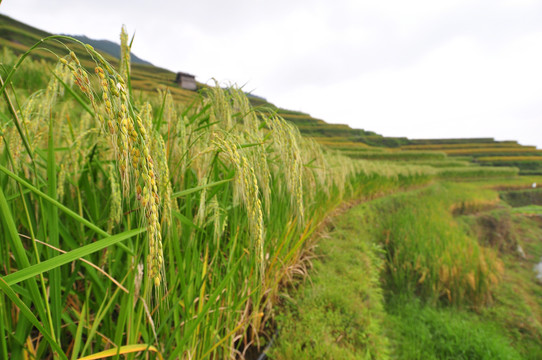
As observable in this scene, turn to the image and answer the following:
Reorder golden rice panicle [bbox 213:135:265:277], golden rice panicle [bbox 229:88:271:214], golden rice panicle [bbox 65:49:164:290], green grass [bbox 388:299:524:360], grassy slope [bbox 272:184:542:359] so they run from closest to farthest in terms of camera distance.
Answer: golden rice panicle [bbox 65:49:164:290], golden rice panicle [bbox 213:135:265:277], golden rice panicle [bbox 229:88:271:214], grassy slope [bbox 272:184:542:359], green grass [bbox 388:299:524:360]

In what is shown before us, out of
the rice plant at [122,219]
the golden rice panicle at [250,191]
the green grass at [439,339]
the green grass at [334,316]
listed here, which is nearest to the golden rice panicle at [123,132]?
the rice plant at [122,219]

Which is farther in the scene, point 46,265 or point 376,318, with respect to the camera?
point 376,318

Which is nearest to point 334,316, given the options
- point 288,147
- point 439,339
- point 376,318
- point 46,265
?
point 376,318

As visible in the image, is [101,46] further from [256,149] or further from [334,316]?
[334,316]

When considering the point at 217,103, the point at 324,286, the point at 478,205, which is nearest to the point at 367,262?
the point at 324,286

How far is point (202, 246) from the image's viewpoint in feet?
3.71

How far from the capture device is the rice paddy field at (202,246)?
18.8 inches

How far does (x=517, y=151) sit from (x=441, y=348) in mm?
46781

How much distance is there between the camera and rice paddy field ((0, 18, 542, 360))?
48 centimetres

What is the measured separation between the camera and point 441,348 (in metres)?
2.41

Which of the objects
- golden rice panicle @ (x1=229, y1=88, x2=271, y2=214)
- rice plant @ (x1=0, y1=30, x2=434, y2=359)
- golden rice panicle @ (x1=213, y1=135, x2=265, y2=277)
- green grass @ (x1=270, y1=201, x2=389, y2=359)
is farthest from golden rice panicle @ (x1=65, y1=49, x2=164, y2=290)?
green grass @ (x1=270, y1=201, x2=389, y2=359)

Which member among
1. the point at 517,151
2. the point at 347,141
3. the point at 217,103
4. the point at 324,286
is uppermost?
the point at 517,151

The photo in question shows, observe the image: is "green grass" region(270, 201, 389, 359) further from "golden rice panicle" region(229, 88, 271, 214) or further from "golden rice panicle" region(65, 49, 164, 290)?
"golden rice panicle" region(65, 49, 164, 290)

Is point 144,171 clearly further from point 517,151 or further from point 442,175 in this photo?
point 517,151
